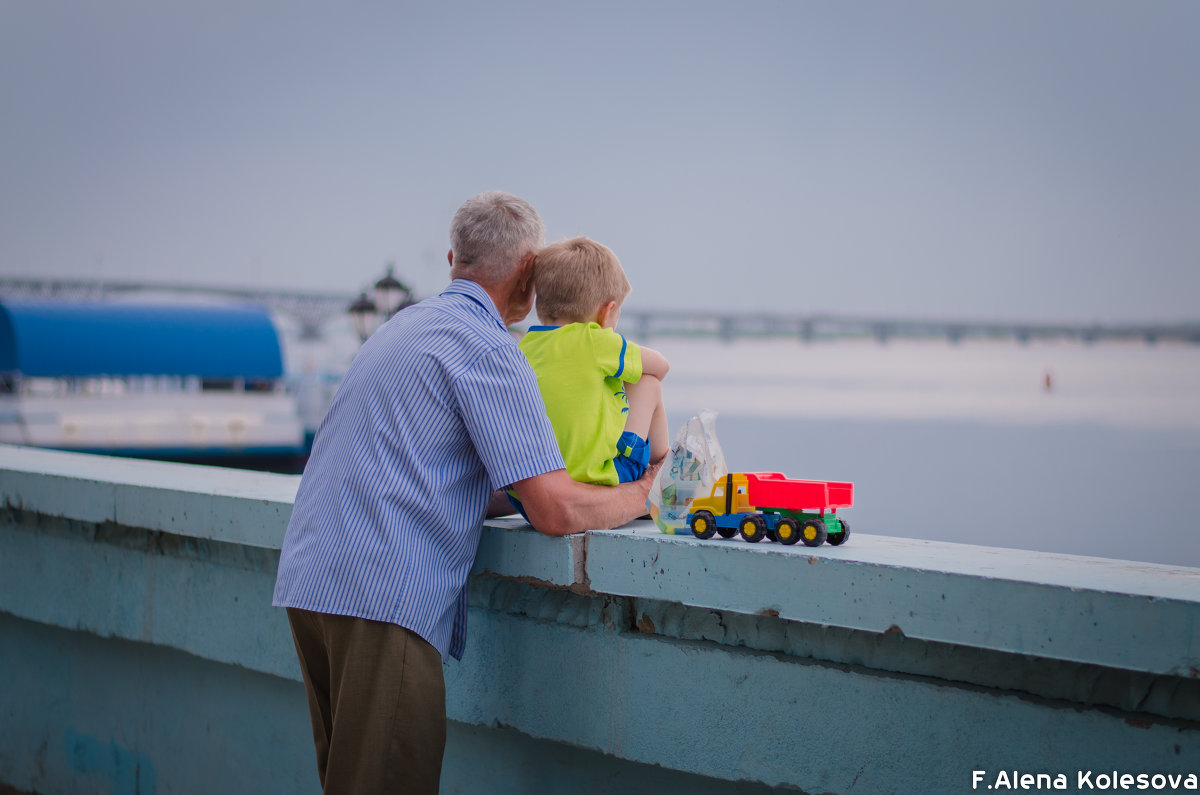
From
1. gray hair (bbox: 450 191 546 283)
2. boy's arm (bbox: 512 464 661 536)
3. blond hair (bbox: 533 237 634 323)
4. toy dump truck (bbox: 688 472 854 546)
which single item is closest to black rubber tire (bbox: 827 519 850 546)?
toy dump truck (bbox: 688 472 854 546)

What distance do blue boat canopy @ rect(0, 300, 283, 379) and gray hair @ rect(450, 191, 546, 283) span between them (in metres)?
20.8

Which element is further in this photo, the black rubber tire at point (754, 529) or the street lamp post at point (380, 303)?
the street lamp post at point (380, 303)

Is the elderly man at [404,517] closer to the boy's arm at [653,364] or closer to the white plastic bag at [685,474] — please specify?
the white plastic bag at [685,474]

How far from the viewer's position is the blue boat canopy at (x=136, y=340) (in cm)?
1984

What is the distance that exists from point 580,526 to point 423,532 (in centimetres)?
30

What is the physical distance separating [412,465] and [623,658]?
1.76ft

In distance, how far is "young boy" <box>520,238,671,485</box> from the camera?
199 cm

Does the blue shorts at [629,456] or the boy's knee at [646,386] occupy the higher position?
the boy's knee at [646,386]

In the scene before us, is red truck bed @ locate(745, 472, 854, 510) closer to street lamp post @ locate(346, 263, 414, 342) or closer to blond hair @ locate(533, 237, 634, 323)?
blond hair @ locate(533, 237, 634, 323)

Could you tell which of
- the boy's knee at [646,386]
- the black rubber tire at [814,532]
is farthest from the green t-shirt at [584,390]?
the black rubber tire at [814,532]

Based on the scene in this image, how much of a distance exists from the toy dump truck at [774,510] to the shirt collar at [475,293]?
515mm

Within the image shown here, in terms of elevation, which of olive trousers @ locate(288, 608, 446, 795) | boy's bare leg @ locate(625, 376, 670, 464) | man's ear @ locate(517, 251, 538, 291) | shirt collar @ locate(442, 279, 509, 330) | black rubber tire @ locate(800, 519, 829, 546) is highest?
man's ear @ locate(517, 251, 538, 291)

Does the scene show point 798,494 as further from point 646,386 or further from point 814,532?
point 646,386

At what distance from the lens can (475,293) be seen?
1.87 metres
